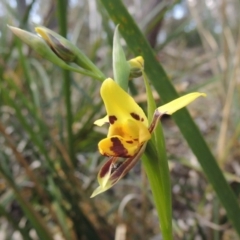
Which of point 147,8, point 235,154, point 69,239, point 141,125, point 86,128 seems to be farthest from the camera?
point 147,8

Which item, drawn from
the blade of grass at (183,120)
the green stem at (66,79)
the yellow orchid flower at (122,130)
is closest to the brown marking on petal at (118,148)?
the yellow orchid flower at (122,130)

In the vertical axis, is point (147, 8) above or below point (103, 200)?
above

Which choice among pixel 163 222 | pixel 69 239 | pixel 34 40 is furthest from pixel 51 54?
pixel 69 239

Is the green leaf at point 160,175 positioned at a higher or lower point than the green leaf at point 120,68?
lower

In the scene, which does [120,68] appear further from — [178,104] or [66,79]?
[66,79]

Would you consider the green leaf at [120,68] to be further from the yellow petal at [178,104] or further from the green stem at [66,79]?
the green stem at [66,79]

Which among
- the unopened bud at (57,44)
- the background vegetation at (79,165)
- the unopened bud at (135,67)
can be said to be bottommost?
the background vegetation at (79,165)

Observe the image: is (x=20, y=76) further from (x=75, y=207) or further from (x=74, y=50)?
(x=74, y=50)

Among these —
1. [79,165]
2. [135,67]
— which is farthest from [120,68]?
[79,165]
